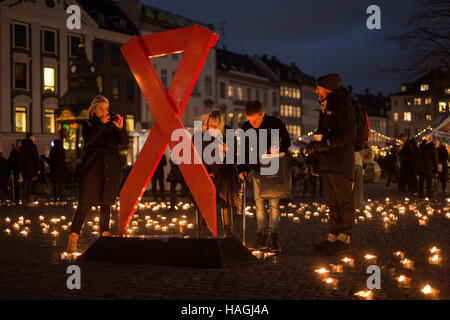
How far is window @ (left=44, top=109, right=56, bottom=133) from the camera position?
150ft

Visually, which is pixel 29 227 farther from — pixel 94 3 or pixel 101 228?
pixel 94 3

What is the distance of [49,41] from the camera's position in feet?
151

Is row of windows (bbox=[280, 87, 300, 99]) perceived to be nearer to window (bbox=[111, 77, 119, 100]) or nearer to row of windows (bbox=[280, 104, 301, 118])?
row of windows (bbox=[280, 104, 301, 118])

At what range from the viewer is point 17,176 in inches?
667

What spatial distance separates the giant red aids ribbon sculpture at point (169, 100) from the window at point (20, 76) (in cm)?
3916

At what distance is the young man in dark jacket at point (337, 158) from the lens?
7.28 metres

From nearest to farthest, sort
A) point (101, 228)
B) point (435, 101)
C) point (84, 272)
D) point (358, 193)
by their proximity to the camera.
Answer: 1. point (84, 272)
2. point (101, 228)
3. point (358, 193)
4. point (435, 101)

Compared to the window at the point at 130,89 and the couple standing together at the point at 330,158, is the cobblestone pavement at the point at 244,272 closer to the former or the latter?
the couple standing together at the point at 330,158

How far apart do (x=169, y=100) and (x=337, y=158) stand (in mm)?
2167

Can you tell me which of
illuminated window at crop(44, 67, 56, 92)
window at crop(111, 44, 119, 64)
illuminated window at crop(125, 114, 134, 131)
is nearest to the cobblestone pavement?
illuminated window at crop(44, 67, 56, 92)

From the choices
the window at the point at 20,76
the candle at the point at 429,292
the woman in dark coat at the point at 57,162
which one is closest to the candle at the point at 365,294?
the candle at the point at 429,292

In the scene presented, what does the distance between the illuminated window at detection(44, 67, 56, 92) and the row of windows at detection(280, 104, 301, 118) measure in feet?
124

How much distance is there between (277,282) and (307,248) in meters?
2.31
